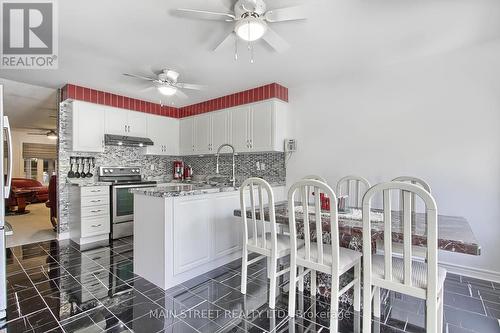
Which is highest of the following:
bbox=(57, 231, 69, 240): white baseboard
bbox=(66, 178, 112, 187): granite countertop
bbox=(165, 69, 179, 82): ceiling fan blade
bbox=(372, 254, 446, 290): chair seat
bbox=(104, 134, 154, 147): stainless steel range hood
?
bbox=(165, 69, 179, 82): ceiling fan blade

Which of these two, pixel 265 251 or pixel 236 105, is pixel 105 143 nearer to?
pixel 236 105

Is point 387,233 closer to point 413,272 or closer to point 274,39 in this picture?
point 413,272

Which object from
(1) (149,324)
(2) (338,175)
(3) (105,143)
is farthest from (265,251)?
(3) (105,143)

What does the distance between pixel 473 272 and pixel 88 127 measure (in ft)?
17.4

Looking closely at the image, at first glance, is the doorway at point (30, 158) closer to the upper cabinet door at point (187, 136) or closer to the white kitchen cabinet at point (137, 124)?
the white kitchen cabinet at point (137, 124)

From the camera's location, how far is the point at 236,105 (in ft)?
14.1

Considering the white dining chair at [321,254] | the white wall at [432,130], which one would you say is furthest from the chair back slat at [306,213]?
the white wall at [432,130]

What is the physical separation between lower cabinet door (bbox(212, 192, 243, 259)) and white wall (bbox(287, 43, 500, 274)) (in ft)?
4.82

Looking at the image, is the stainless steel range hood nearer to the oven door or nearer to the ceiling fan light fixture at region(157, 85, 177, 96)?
the oven door

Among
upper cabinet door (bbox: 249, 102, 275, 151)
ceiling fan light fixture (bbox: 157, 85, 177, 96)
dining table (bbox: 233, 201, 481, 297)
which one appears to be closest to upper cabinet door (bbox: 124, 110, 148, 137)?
ceiling fan light fixture (bbox: 157, 85, 177, 96)

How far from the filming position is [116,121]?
4.36 metres

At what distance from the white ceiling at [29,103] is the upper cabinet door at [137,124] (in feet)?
3.82

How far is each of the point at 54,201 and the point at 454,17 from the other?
5.68 m

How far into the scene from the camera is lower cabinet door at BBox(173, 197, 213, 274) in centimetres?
240
